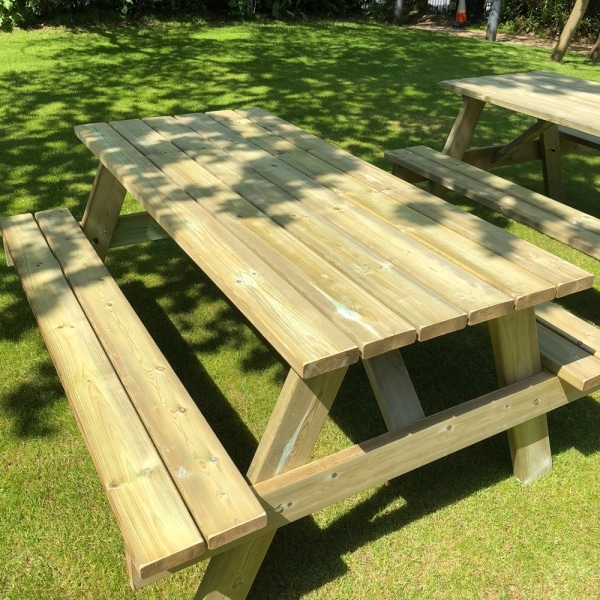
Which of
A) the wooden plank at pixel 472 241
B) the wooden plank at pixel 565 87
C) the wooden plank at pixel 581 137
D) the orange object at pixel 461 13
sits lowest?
the orange object at pixel 461 13

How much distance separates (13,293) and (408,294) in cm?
242

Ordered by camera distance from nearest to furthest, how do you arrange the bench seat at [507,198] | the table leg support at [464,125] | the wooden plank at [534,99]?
the bench seat at [507,198], the wooden plank at [534,99], the table leg support at [464,125]

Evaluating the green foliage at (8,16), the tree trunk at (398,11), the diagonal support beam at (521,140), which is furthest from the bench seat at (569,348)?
the tree trunk at (398,11)

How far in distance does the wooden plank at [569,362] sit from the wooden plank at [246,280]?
3.18 feet

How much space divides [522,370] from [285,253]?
89 cm

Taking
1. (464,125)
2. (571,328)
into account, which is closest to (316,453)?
(571,328)

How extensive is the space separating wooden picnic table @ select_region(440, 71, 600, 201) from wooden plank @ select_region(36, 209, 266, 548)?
8.25 ft

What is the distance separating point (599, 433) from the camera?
2852mm

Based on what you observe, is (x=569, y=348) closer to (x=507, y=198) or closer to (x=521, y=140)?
(x=507, y=198)

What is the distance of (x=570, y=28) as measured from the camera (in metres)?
9.23

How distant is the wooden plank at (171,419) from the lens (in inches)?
62.5

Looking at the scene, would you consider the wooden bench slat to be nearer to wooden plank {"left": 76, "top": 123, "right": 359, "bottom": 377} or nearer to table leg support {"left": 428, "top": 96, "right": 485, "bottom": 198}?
wooden plank {"left": 76, "top": 123, "right": 359, "bottom": 377}

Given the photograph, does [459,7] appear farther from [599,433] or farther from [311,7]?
[599,433]

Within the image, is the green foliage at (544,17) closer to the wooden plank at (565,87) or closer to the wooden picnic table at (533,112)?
the wooden picnic table at (533,112)
